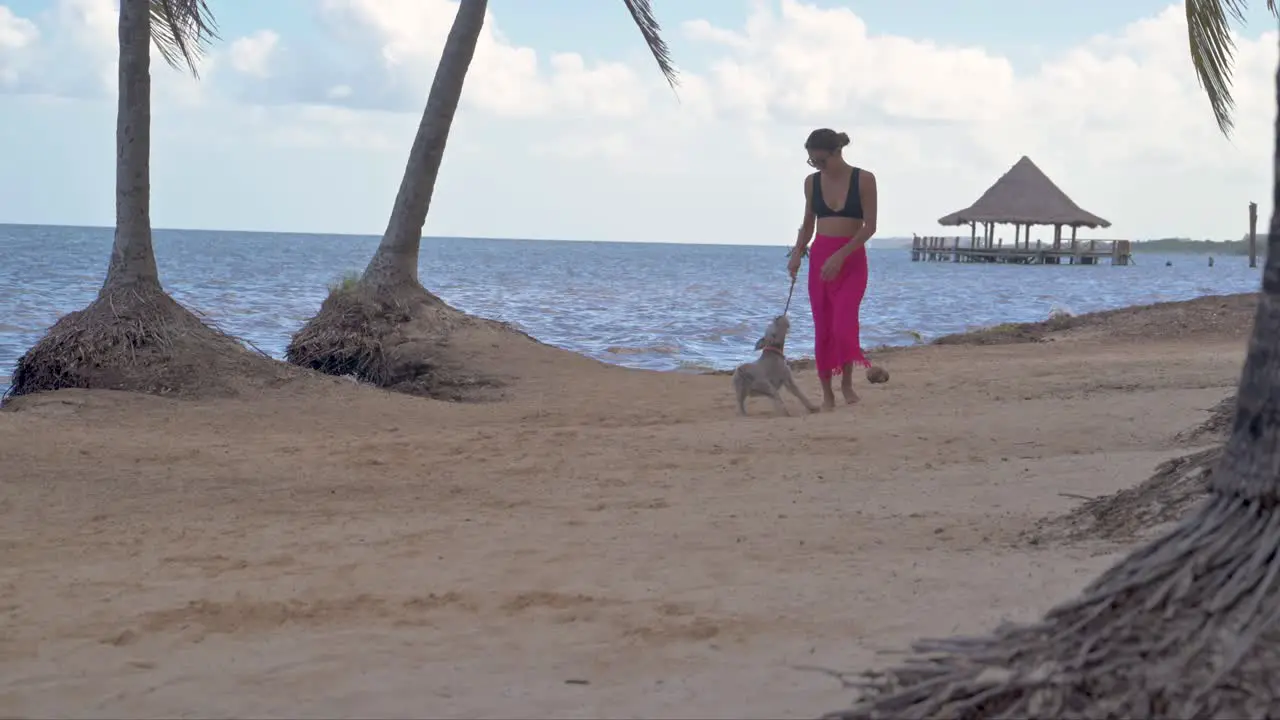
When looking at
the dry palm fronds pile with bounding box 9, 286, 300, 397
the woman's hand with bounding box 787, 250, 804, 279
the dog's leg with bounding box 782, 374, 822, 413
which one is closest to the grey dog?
the dog's leg with bounding box 782, 374, 822, 413

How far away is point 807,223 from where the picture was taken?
8.30m

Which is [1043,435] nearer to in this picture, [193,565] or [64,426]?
[193,565]

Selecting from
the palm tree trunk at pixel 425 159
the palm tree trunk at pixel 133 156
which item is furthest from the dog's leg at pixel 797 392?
the palm tree trunk at pixel 425 159

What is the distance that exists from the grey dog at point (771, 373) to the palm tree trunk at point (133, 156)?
4.66m

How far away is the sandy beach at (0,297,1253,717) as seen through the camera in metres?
3.42

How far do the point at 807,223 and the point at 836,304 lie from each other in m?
0.60

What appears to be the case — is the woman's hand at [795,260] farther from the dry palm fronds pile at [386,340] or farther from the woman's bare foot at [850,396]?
the dry palm fronds pile at [386,340]

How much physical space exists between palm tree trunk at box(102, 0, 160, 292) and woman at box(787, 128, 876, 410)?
5.07m

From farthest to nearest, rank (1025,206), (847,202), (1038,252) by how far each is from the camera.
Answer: (1038,252), (1025,206), (847,202)

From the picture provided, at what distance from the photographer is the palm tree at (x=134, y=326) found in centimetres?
952

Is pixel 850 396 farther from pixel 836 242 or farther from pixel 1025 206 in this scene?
pixel 1025 206

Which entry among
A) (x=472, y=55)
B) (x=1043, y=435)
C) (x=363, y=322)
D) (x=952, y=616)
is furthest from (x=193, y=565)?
(x=472, y=55)

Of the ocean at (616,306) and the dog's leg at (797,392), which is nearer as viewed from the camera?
the dog's leg at (797,392)

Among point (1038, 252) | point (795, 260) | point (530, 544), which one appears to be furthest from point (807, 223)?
point (1038, 252)
